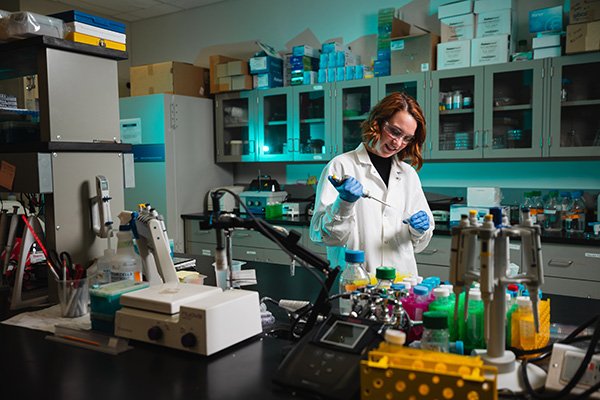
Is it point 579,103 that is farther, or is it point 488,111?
point 488,111

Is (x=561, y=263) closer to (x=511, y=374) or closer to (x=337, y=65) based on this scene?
(x=337, y=65)

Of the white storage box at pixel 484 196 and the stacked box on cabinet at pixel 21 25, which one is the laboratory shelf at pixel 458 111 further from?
the stacked box on cabinet at pixel 21 25

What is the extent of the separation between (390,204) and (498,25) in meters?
1.66

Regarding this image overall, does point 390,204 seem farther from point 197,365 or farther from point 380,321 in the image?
point 197,365

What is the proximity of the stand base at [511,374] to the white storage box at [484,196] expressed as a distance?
2.42 meters

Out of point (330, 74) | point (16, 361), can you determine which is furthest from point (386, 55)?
point (16, 361)

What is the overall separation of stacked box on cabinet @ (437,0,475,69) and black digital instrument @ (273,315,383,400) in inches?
103

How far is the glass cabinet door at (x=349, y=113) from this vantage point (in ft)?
12.3

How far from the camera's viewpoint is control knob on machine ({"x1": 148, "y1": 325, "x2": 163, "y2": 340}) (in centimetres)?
125

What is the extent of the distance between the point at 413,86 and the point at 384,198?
60.0 inches

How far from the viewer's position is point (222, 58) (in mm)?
4285

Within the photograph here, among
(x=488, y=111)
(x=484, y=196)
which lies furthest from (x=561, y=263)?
(x=488, y=111)

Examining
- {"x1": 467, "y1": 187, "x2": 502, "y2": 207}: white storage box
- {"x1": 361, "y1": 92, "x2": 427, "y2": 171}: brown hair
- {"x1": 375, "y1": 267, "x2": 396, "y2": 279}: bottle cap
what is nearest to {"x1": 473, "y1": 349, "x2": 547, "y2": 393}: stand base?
{"x1": 375, "y1": 267, "x2": 396, "y2": 279}: bottle cap

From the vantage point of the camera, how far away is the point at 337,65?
12.6 feet
